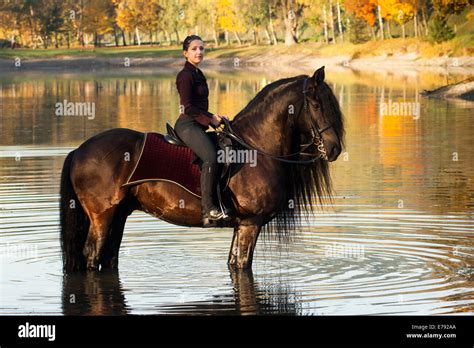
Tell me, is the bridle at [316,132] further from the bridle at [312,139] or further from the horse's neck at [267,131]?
the horse's neck at [267,131]

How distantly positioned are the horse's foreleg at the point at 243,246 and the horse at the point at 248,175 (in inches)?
0.4

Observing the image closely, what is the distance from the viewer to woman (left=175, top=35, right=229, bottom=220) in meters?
12.8

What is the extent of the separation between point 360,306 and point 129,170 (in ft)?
10.1

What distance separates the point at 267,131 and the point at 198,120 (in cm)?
85

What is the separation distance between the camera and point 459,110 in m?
41.2

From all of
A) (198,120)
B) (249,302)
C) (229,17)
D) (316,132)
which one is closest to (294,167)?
(316,132)

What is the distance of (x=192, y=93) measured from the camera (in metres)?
12.9

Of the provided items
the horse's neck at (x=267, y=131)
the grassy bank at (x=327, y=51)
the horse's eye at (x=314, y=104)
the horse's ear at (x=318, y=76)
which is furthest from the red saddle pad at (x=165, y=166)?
the grassy bank at (x=327, y=51)

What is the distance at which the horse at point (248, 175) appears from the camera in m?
13.0

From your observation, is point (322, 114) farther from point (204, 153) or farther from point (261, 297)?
point (261, 297)

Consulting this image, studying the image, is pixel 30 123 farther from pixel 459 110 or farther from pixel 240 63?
pixel 240 63

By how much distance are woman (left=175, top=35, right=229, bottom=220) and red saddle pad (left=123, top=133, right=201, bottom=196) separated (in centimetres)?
20

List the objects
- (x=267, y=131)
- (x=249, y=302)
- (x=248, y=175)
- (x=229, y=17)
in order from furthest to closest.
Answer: (x=229, y=17)
(x=267, y=131)
(x=248, y=175)
(x=249, y=302)

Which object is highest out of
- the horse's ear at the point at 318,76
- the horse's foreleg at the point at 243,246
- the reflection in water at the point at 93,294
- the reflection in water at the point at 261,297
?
the horse's ear at the point at 318,76
